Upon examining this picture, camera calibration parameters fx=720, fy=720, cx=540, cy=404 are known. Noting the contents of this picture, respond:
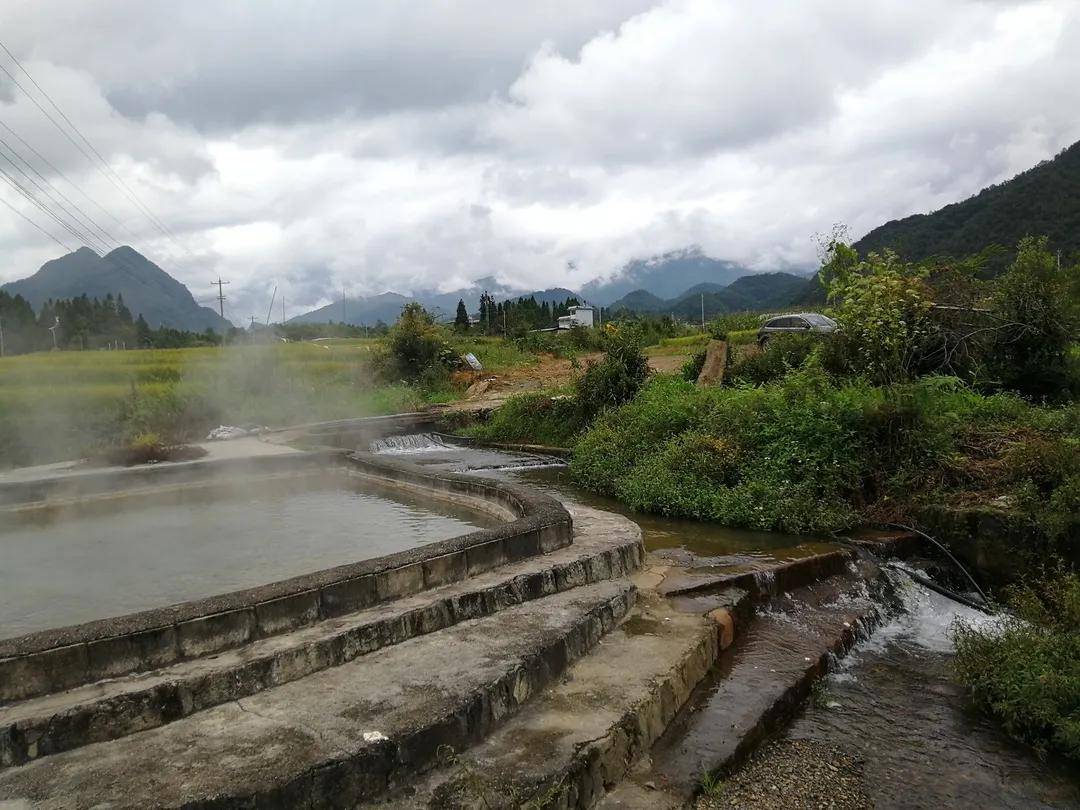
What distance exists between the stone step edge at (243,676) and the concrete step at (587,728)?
0.78m

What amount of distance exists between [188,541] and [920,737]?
615 centimetres

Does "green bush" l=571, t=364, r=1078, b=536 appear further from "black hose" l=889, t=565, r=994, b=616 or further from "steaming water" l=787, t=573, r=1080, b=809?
"steaming water" l=787, t=573, r=1080, b=809

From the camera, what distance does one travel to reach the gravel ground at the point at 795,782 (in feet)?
12.4

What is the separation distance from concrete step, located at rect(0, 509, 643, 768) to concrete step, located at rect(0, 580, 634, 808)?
0.20 feet

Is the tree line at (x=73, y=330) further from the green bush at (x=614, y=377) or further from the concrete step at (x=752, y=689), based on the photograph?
the concrete step at (x=752, y=689)

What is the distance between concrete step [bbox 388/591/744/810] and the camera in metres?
3.30

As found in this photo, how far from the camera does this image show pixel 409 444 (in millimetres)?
16375

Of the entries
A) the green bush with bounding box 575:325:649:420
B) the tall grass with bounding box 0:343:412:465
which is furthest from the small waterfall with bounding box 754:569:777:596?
the tall grass with bounding box 0:343:412:465

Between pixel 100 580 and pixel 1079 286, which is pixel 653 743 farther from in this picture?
pixel 1079 286

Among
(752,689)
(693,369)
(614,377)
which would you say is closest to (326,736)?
(752,689)

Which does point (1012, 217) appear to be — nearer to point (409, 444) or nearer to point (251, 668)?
point (409, 444)

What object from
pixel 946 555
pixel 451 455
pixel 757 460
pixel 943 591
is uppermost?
pixel 757 460

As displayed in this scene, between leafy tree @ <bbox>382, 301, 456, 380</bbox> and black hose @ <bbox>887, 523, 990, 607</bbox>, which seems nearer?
black hose @ <bbox>887, 523, 990, 607</bbox>

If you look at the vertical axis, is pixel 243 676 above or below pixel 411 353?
below
